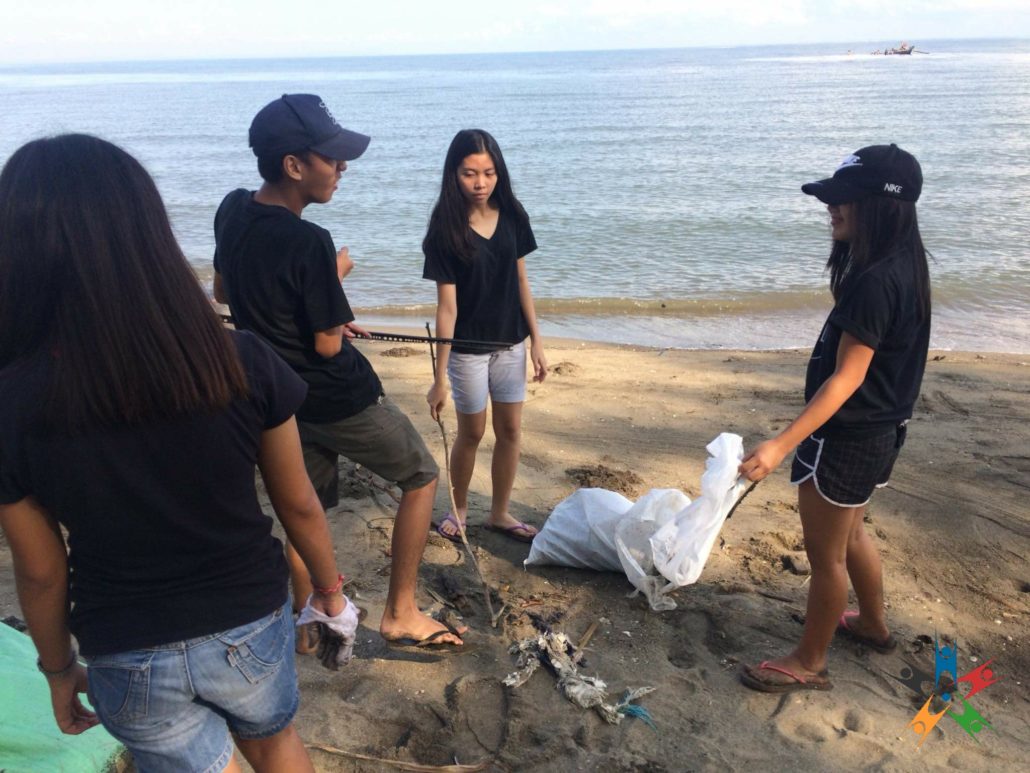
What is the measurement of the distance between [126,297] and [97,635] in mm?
641

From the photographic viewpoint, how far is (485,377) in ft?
13.1

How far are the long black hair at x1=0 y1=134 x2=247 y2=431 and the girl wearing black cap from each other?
1878 millimetres

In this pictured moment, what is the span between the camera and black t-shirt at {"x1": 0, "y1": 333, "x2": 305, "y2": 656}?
1490 millimetres

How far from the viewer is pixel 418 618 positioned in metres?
3.26

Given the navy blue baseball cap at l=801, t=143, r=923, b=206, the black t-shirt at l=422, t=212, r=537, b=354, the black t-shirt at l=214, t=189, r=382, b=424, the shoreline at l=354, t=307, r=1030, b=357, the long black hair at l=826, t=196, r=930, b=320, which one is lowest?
the shoreline at l=354, t=307, r=1030, b=357

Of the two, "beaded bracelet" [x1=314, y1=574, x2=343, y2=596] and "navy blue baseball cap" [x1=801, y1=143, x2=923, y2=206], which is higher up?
"navy blue baseball cap" [x1=801, y1=143, x2=923, y2=206]

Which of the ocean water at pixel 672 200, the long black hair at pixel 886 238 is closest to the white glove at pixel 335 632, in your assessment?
the ocean water at pixel 672 200

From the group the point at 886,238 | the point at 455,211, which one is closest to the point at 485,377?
the point at 455,211

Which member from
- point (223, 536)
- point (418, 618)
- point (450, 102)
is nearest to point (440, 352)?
point (418, 618)

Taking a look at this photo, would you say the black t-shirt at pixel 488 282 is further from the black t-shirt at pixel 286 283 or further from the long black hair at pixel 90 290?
the long black hair at pixel 90 290

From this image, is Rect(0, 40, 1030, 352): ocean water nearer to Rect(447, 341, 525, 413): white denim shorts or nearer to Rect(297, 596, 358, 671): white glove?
Rect(297, 596, 358, 671): white glove

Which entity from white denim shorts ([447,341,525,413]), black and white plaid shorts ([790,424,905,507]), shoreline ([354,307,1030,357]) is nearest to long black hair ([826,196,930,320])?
black and white plaid shorts ([790,424,905,507])

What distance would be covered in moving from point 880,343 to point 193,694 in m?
2.13

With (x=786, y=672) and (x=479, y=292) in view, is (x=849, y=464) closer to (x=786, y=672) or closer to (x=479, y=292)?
(x=786, y=672)
